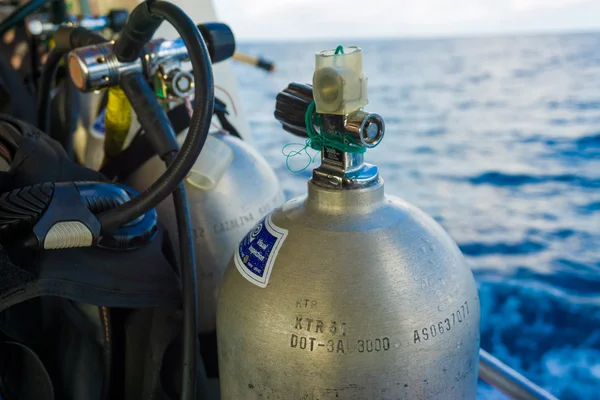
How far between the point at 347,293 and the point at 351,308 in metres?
0.01

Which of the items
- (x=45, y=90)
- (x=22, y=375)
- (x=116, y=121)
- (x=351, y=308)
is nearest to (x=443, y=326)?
(x=351, y=308)

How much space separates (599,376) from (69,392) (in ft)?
5.42

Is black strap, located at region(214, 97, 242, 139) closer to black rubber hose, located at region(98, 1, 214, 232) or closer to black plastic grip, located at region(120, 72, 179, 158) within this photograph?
black plastic grip, located at region(120, 72, 179, 158)

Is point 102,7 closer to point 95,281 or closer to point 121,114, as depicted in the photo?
point 121,114

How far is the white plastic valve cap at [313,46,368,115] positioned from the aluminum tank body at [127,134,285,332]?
0.25 metres

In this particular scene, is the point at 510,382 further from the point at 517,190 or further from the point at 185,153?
the point at 517,190

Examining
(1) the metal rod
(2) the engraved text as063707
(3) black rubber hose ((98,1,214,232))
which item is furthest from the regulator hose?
(1) the metal rod

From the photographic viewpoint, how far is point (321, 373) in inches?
18.4

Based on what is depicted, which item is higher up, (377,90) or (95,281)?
(95,281)

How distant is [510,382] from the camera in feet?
A: 2.56

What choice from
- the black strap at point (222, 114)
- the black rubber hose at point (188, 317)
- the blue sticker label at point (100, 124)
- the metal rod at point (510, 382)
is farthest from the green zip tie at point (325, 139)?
the blue sticker label at point (100, 124)

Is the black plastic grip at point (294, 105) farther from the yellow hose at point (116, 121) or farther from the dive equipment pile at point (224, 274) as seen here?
the yellow hose at point (116, 121)

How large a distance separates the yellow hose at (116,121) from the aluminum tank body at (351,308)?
35 centimetres

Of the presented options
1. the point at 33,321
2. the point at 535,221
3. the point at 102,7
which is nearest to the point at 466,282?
the point at 33,321
